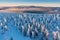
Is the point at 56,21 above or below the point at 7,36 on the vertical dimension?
above

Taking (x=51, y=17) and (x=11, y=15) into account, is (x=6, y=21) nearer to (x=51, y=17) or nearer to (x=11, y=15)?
(x=11, y=15)

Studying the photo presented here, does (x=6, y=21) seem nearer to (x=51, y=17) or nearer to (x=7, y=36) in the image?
(x=7, y=36)

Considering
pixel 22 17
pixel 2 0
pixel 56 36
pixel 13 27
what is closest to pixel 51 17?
pixel 56 36

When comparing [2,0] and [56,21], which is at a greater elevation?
[2,0]

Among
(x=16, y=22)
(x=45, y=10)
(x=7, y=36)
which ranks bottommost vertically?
(x=7, y=36)

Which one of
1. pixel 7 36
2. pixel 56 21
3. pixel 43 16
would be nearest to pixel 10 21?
pixel 7 36

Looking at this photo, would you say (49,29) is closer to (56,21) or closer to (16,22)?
(56,21)
